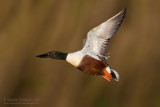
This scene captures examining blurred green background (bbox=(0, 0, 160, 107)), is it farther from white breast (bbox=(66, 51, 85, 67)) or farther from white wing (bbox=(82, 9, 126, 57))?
white breast (bbox=(66, 51, 85, 67))

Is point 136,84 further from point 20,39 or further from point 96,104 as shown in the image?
point 20,39

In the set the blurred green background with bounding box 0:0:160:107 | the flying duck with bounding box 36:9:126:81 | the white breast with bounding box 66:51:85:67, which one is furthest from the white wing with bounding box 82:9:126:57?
the blurred green background with bounding box 0:0:160:107

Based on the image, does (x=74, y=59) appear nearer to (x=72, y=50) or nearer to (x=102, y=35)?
(x=102, y=35)

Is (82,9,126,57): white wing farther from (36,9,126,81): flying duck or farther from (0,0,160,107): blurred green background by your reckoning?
(0,0,160,107): blurred green background

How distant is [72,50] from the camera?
4.12 meters

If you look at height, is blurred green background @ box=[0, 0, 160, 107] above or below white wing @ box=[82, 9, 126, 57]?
below

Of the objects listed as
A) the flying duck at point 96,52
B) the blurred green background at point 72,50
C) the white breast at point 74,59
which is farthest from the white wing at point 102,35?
the blurred green background at point 72,50

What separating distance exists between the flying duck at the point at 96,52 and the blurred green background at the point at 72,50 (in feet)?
5.38

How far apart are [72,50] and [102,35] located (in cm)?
169

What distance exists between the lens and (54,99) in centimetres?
411

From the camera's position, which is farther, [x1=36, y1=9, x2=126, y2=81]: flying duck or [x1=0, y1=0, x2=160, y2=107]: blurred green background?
[x1=0, y1=0, x2=160, y2=107]: blurred green background

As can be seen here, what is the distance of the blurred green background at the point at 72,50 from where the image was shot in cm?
414

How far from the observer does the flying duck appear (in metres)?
2.38

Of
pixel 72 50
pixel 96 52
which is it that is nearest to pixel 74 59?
pixel 96 52
